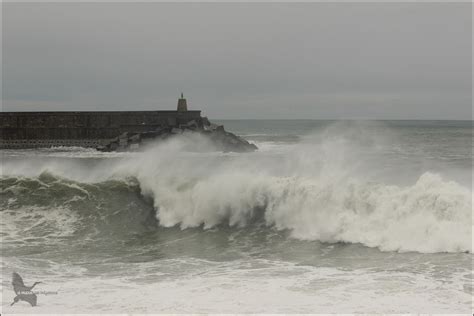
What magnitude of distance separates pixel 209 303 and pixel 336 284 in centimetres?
184

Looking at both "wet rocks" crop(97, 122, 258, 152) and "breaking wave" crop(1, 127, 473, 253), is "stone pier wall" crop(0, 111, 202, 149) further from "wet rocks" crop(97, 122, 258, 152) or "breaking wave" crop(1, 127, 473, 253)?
"breaking wave" crop(1, 127, 473, 253)

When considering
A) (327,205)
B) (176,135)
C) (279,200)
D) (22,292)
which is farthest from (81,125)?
(22,292)

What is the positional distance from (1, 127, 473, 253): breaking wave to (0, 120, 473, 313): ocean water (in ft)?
0.10

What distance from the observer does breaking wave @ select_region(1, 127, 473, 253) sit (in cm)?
999

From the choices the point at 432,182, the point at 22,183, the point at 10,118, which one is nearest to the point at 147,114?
the point at 10,118

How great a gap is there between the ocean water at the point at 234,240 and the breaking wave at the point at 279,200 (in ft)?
0.10

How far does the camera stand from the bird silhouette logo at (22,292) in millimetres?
6586

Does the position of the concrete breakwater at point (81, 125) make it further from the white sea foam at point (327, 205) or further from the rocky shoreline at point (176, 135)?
the white sea foam at point (327, 205)

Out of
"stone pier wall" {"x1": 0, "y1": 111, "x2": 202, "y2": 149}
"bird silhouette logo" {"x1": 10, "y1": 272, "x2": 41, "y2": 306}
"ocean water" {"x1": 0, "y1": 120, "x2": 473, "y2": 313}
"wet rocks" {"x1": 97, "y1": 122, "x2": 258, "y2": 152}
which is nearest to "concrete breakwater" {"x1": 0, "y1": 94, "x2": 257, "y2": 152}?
"stone pier wall" {"x1": 0, "y1": 111, "x2": 202, "y2": 149}

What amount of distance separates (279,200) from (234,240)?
1733 millimetres

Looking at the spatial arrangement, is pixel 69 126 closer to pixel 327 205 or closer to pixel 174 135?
pixel 174 135

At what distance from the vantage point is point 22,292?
688 centimetres

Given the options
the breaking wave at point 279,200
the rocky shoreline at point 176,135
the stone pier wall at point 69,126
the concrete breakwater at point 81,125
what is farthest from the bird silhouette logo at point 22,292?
the stone pier wall at point 69,126

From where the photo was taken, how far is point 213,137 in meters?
29.2
